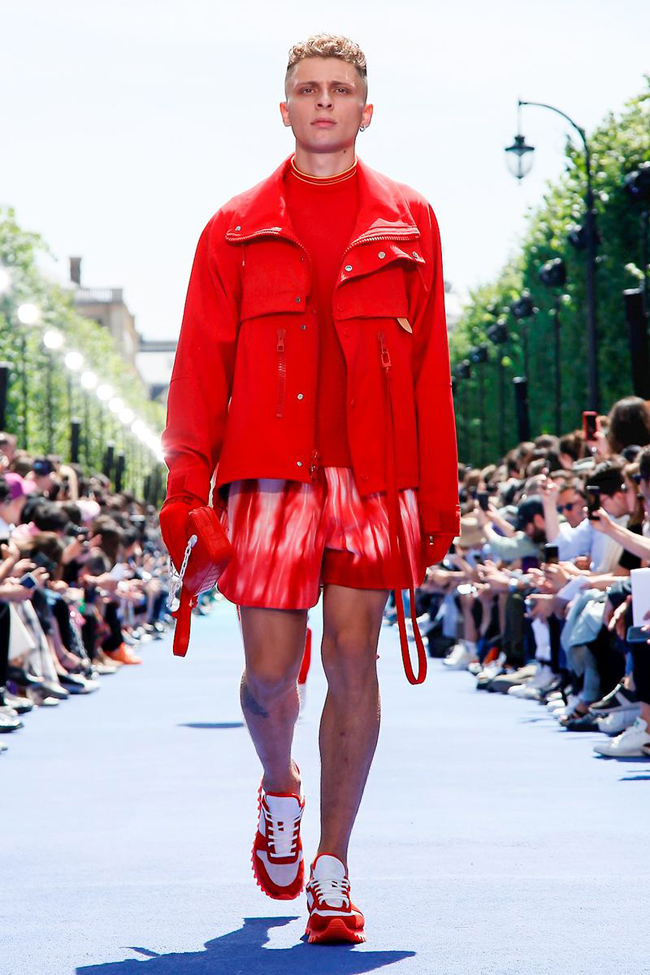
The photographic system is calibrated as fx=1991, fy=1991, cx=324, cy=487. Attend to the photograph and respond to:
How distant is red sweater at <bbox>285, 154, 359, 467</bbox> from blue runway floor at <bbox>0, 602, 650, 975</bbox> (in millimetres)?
1321

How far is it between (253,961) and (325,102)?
7.59ft

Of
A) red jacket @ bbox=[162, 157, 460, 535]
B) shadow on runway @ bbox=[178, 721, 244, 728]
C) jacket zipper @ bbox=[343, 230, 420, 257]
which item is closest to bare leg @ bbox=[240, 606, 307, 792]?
red jacket @ bbox=[162, 157, 460, 535]

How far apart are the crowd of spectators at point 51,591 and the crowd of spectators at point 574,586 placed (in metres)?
3.46

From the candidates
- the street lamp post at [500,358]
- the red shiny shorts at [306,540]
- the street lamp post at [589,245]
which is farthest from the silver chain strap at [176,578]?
the street lamp post at [500,358]

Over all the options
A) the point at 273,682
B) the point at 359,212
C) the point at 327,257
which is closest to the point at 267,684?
the point at 273,682

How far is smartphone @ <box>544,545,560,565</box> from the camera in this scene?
43.0ft

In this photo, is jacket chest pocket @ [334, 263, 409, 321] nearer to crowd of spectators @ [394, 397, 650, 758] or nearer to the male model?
the male model

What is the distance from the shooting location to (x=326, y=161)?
220 inches

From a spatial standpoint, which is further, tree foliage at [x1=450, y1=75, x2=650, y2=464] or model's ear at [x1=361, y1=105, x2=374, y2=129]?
tree foliage at [x1=450, y1=75, x2=650, y2=464]

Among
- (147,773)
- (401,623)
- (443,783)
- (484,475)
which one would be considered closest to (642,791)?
(443,783)

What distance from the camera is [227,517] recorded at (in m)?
5.54

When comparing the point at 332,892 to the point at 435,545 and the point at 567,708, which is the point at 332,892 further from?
the point at 567,708

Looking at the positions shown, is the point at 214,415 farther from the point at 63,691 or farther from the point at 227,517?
the point at 63,691

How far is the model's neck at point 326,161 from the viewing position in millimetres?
5594
